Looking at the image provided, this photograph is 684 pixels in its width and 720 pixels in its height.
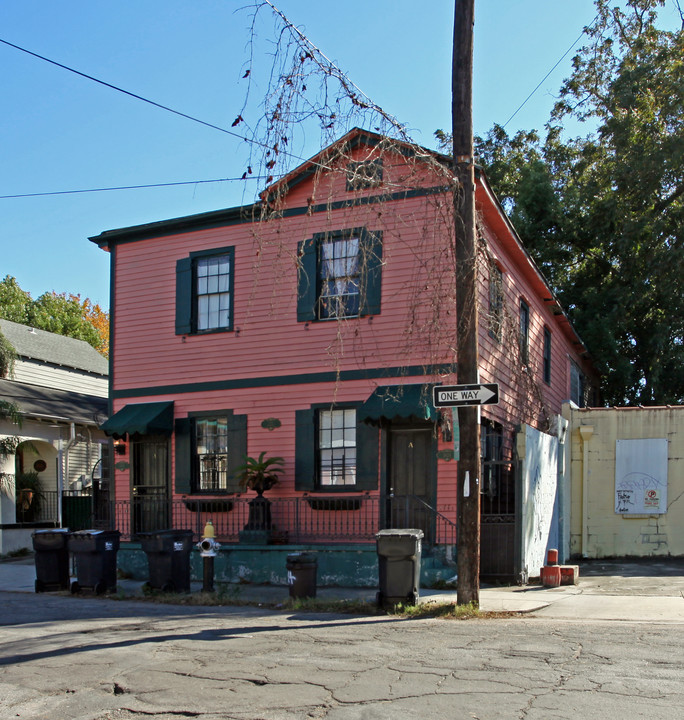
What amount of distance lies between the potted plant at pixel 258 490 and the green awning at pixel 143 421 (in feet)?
6.54

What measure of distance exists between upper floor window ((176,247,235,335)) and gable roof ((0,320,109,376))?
11.2 metres

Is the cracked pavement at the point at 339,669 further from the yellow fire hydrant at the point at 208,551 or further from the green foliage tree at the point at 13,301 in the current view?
the green foliage tree at the point at 13,301

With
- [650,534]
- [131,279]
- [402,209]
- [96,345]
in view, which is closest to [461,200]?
[402,209]

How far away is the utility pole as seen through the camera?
10.6 meters

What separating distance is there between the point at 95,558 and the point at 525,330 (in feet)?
35.1

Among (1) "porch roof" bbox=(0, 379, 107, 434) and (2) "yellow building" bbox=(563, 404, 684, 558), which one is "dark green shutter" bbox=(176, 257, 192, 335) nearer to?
(1) "porch roof" bbox=(0, 379, 107, 434)

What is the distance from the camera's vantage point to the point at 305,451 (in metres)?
15.6

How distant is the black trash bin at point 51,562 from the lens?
13430mm

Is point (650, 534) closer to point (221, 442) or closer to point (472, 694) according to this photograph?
point (221, 442)

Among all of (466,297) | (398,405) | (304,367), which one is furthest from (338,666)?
(304,367)

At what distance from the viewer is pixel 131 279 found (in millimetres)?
17859

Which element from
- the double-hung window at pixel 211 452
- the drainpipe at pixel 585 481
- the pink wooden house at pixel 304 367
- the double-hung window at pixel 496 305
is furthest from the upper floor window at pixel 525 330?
the double-hung window at pixel 211 452

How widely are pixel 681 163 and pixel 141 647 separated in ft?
74.5

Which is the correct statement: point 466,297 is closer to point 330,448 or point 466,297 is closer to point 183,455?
point 330,448
